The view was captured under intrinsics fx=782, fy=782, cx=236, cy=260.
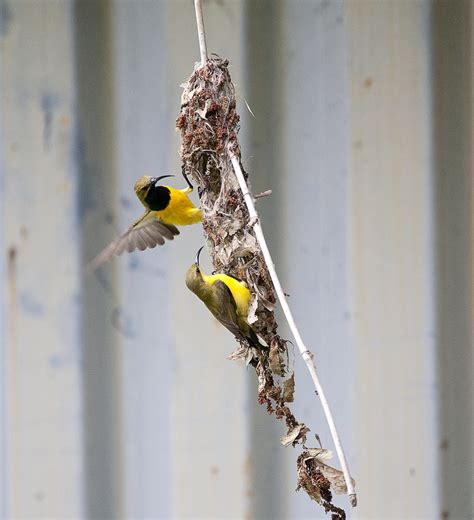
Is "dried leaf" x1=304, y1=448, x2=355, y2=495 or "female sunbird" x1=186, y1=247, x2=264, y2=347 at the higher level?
"female sunbird" x1=186, y1=247, x2=264, y2=347

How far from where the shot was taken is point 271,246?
7.45 feet

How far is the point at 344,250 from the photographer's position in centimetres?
225

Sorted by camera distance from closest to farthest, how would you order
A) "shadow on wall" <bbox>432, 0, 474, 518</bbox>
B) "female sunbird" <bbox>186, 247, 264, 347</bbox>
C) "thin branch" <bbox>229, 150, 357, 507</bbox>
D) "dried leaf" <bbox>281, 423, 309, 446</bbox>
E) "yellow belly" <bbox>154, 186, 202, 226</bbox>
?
1. "thin branch" <bbox>229, 150, 357, 507</bbox>
2. "dried leaf" <bbox>281, 423, 309, 446</bbox>
3. "female sunbird" <bbox>186, 247, 264, 347</bbox>
4. "yellow belly" <bbox>154, 186, 202, 226</bbox>
5. "shadow on wall" <bbox>432, 0, 474, 518</bbox>

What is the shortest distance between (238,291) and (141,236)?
367 millimetres

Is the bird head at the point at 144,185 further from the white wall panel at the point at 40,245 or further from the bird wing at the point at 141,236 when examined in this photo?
the white wall panel at the point at 40,245

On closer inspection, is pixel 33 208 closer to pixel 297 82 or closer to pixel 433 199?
pixel 297 82

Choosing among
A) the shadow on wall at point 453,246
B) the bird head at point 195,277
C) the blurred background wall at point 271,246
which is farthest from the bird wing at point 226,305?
the shadow on wall at point 453,246

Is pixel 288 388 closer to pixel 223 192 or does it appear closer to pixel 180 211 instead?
pixel 223 192

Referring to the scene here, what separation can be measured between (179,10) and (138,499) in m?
1.43

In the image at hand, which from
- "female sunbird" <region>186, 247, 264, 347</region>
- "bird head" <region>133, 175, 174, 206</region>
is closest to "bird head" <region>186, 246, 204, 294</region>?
A: "female sunbird" <region>186, 247, 264, 347</region>

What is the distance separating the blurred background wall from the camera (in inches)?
87.5

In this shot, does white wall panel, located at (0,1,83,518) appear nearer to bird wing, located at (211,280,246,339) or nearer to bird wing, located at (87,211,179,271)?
bird wing, located at (87,211,179,271)

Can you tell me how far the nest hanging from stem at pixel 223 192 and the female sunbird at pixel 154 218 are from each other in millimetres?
242

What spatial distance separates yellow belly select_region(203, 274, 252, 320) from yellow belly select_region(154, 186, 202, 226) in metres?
0.29
